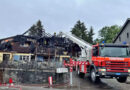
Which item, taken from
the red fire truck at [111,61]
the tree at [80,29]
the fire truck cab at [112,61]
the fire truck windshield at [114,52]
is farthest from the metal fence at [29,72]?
the tree at [80,29]

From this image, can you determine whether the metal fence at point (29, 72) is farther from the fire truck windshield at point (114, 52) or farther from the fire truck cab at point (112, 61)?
the fire truck windshield at point (114, 52)

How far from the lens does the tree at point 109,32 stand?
2439 inches

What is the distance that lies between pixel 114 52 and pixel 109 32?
57247mm

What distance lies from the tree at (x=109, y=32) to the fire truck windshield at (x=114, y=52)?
50.5 meters

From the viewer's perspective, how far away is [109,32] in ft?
215

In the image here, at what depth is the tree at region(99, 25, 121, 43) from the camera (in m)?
61.9

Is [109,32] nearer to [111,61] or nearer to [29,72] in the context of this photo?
[29,72]

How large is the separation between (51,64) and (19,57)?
1674 cm

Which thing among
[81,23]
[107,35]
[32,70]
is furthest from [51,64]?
[107,35]

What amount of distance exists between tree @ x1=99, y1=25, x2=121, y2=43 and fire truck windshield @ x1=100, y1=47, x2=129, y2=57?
5045 cm

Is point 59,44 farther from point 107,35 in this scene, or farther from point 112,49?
point 107,35

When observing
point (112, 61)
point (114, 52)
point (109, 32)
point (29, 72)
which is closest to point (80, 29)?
point (109, 32)

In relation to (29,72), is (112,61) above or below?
above

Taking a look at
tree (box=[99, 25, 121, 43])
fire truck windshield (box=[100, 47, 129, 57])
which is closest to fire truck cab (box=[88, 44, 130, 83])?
fire truck windshield (box=[100, 47, 129, 57])
